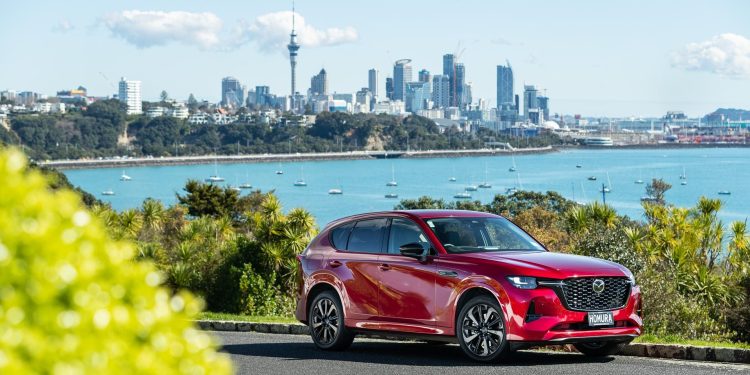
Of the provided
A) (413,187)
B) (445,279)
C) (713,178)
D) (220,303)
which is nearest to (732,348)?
(445,279)

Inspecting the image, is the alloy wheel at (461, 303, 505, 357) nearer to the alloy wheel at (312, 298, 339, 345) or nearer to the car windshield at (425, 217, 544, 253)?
the car windshield at (425, 217, 544, 253)

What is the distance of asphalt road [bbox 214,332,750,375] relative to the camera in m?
11.6

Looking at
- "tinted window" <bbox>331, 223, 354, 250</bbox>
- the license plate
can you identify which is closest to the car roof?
"tinted window" <bbox>331, 223, 354, 250</bbox>

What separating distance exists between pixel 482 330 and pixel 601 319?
45.6 inches

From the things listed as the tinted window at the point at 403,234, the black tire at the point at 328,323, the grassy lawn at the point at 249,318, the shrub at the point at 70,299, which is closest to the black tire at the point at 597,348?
the tinted window at the point at 403,234

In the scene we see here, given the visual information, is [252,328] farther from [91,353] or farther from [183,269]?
[91,353]

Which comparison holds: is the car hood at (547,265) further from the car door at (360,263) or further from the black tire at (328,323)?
the black tire at (328,323)

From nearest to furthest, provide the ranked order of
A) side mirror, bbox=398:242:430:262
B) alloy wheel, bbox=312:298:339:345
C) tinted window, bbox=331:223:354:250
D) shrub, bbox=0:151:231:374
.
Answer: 1. shrub, bbox=0:151:231:374
2. side mirror, bbox=398:242:430:262
3. alloy wheel, bbox=312:298:339:345
4. tinted window, bbox=331:223:354:250

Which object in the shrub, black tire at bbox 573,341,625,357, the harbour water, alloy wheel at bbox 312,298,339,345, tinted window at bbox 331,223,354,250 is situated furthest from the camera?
the harbour water

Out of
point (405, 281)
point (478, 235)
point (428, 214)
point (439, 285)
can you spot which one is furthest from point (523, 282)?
point (428, 214)

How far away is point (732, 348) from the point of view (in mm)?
12445

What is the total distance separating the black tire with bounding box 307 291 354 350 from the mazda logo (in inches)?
114

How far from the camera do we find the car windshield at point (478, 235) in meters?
13.0

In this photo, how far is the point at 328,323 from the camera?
1374 cm
